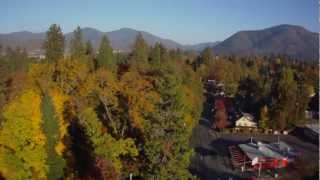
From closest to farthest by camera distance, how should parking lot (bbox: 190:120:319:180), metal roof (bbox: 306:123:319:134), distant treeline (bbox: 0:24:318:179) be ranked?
distant treeline (bbox: 0:24:318:179) → parking lot (bbox: 190:120:319:180) → metal roof (bbox: 306:123:319:134)

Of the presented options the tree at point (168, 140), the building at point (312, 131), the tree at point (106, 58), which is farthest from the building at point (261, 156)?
the tree at point (106, 58)

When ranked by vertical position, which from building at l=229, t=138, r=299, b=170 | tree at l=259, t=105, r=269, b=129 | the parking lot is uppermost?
tree at l=259, t=105, r=269, b=129

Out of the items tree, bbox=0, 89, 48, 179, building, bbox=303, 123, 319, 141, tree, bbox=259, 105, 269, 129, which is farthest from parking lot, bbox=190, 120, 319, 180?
tree, bbox=0, 89, 48, 179

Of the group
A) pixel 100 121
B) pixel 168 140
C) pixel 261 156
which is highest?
pixel 168 140

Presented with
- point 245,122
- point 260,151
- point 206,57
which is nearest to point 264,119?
point 245,122

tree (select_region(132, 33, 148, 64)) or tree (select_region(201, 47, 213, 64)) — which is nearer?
tree (select_region(132, 33, 148, 64))

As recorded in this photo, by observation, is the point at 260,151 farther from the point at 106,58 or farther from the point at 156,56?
the point at 156,56

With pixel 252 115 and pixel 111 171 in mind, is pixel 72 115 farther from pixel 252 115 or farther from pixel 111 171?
pixel 252 115

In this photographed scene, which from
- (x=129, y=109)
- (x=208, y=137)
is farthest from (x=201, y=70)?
(x=129, y=109)

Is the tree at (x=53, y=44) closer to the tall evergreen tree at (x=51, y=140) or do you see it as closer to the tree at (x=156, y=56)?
the tree at (x=156, y=56)

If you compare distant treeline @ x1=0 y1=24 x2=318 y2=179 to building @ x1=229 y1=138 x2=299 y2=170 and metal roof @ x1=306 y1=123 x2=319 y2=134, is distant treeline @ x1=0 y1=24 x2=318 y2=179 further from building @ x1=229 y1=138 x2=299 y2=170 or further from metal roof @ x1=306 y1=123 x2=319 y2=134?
building @ x1=229 y1=138 x2=299 y2=170
